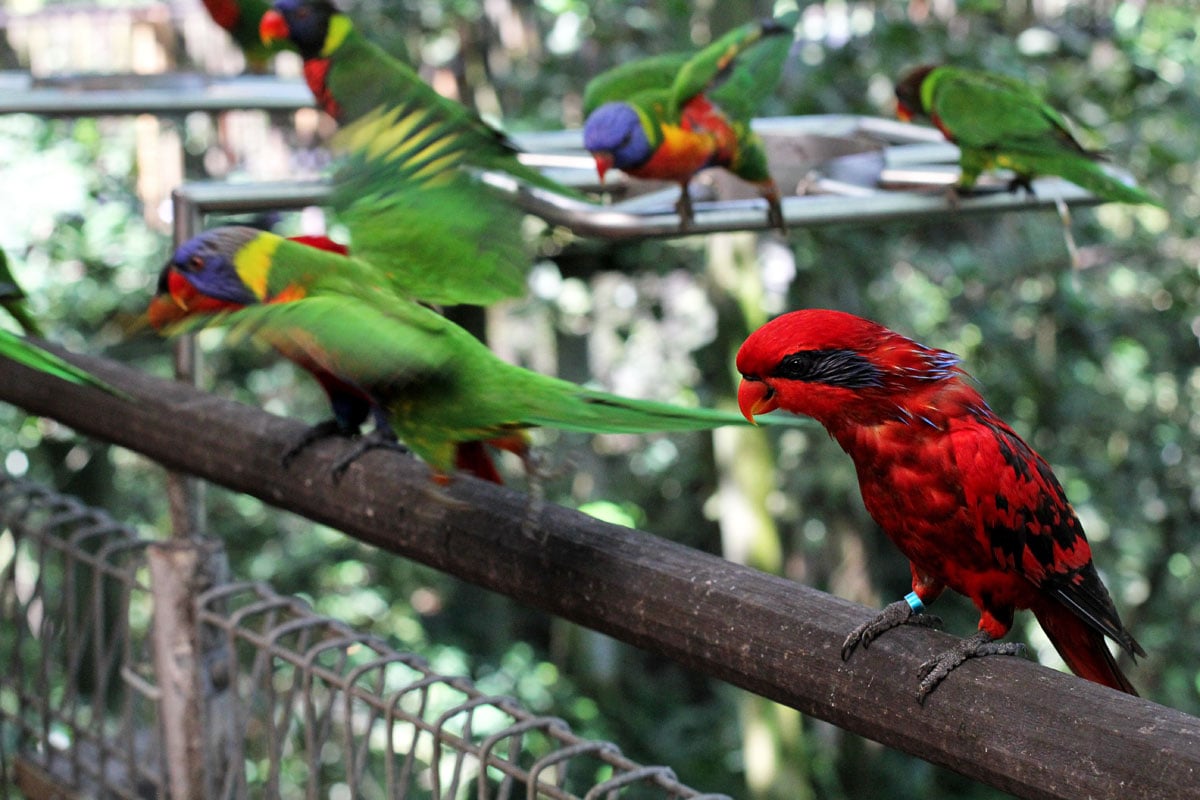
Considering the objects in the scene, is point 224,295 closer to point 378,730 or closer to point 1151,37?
point 378,730

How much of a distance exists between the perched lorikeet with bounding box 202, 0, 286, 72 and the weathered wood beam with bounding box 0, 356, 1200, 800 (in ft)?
4.30

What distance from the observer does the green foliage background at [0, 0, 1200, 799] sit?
8.61 ft

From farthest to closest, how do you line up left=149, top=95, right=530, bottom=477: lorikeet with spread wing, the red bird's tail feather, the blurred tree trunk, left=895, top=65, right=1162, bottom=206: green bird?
the blurred tree trunk, left=895, top=65, right=1162, bottom=206: green bird, left=149, top=95, right=530, bottom=477: lorikeet with spread wing, the red bird's tail feather

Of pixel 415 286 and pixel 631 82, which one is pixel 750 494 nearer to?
pixel 631 82

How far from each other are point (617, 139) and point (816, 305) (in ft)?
3.71

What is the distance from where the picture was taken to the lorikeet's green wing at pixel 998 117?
1721 mm

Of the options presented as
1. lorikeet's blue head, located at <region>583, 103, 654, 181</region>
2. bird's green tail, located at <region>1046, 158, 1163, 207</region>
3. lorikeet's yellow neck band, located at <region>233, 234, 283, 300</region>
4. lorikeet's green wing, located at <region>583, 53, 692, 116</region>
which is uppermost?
lorikeet's green wing, located at <region>583, 53, 692, 116</region>

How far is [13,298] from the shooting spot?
4.04 feet

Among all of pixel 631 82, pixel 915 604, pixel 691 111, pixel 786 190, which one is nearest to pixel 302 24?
pixel 631 82

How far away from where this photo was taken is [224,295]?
121cm

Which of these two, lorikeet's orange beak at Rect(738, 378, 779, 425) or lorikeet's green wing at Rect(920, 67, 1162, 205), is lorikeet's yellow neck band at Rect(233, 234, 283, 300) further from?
lorikeet's green wing at Rect(920, 67, 1162, 205)

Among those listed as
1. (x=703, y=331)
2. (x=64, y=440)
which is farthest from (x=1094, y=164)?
(x=64, y=440)

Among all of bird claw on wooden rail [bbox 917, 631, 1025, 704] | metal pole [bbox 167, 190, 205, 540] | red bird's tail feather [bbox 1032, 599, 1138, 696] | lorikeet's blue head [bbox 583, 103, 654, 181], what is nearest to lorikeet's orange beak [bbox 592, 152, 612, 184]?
lorikeet's blue head [bbox 583, 103, 654, 181]

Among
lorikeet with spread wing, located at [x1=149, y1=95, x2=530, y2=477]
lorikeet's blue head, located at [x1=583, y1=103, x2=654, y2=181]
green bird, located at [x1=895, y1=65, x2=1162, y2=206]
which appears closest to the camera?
lorikeet with spread wing, located at [x1=149, y1=95, x2=530, y2=477]
